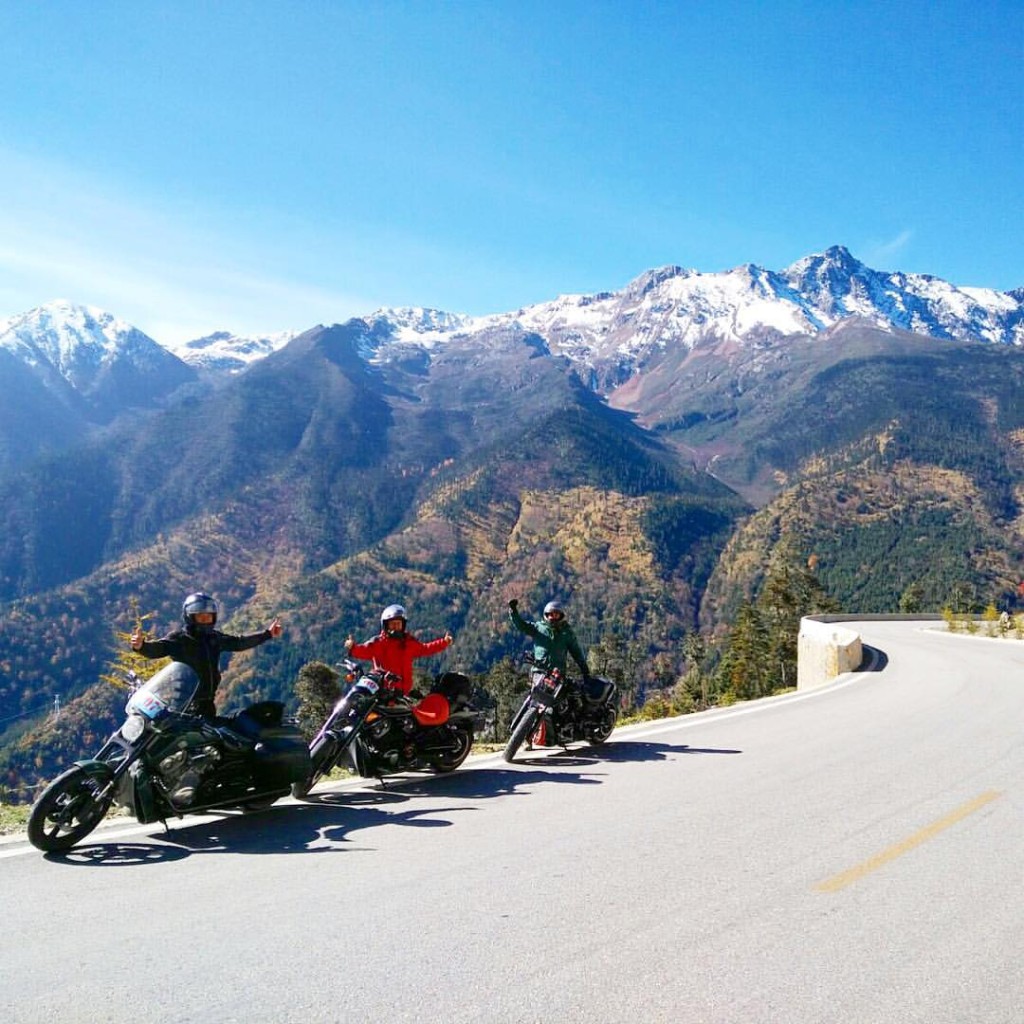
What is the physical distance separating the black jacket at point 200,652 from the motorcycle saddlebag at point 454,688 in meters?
2.53

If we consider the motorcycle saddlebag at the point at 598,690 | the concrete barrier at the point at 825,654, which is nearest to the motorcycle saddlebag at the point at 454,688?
the motorcycle saddlebag at the point at 598,690

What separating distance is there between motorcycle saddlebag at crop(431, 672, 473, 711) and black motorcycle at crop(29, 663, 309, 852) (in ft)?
7.04

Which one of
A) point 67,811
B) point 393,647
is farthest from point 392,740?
point 67,811

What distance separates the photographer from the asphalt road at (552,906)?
13.2ft

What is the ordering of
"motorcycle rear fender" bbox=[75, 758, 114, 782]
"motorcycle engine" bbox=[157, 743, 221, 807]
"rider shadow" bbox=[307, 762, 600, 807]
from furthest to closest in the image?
"rider shadow" bbox=[307, 762, 600, 807]
"motorcycle engine" bbox=[157, 743, 221, 807]
"motorcycle rear fender" bbox=[75, 758, 114, 782]

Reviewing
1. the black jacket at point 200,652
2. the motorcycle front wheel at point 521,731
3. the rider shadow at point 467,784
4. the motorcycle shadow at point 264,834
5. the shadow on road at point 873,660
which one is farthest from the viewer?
the shadow on road at point 873,660

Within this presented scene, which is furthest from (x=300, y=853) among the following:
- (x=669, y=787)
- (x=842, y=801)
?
(x=842, y=801)

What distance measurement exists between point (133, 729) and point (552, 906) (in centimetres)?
342

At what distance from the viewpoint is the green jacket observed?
35.4ft

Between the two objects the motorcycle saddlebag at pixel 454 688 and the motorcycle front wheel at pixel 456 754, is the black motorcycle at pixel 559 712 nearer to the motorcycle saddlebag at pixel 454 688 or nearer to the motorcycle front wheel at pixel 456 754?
the motorcycle front wheel at pixel 456 754

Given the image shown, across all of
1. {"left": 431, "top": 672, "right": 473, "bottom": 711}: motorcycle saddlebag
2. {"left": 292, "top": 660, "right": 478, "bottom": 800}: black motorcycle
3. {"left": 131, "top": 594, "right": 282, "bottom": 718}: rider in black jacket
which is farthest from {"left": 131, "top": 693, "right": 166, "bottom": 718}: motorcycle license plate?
{"left": 431, "top": 672, "right": 473, "bottom": 711}: motorcycle saddlebag

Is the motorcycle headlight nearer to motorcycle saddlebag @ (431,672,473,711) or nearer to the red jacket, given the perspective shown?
the red jacket

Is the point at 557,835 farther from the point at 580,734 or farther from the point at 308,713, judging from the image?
the point at 308,713

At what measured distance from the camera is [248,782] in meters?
7.34
